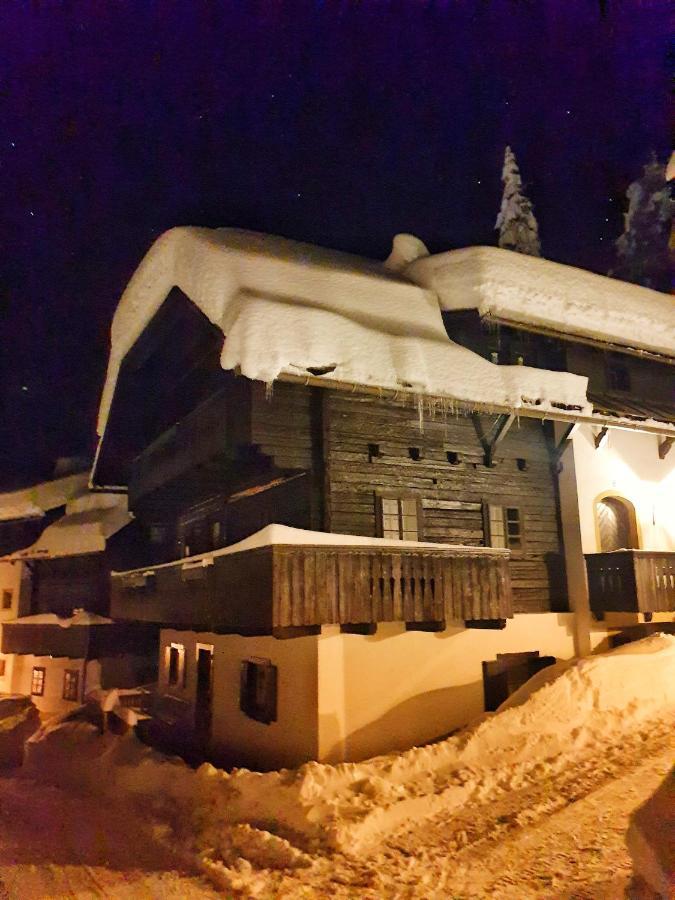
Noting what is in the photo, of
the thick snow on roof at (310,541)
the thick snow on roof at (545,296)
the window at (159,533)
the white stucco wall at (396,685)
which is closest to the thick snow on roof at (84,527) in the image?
the window at (159,533)

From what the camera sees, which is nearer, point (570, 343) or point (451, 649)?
point (451, 649)

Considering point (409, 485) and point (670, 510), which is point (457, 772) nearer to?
point (409, 485)

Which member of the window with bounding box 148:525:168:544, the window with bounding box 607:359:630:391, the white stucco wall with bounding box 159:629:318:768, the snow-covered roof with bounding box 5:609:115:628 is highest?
the window with bounding box 607:359:630:391

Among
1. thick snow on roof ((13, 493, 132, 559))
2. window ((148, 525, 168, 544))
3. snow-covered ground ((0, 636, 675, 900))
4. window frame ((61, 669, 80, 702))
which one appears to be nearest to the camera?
snow-covered ground ((0, 636, 675, 900))

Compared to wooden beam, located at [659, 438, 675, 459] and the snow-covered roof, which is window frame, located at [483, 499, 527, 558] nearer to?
wooden beam, located at [659, 438, 675, 459]

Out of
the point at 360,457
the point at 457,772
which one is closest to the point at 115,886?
the point at 457,772

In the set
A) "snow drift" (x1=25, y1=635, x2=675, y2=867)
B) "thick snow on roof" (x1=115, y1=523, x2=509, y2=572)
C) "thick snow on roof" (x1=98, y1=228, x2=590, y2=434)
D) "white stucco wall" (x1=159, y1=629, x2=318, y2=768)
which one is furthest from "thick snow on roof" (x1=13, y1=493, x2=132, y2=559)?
"thick snow on roof" (x1=115, y1=523, x2=509, y2=572)

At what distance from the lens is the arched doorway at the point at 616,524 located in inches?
626

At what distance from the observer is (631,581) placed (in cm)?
1400

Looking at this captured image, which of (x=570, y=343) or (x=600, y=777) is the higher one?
(x=570, y=343)

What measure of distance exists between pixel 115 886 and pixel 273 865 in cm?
199

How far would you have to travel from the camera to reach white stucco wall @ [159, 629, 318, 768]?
1097 cm

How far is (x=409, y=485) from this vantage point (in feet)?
44.7

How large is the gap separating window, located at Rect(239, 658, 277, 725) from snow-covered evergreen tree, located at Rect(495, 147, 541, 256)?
54.3 ft
